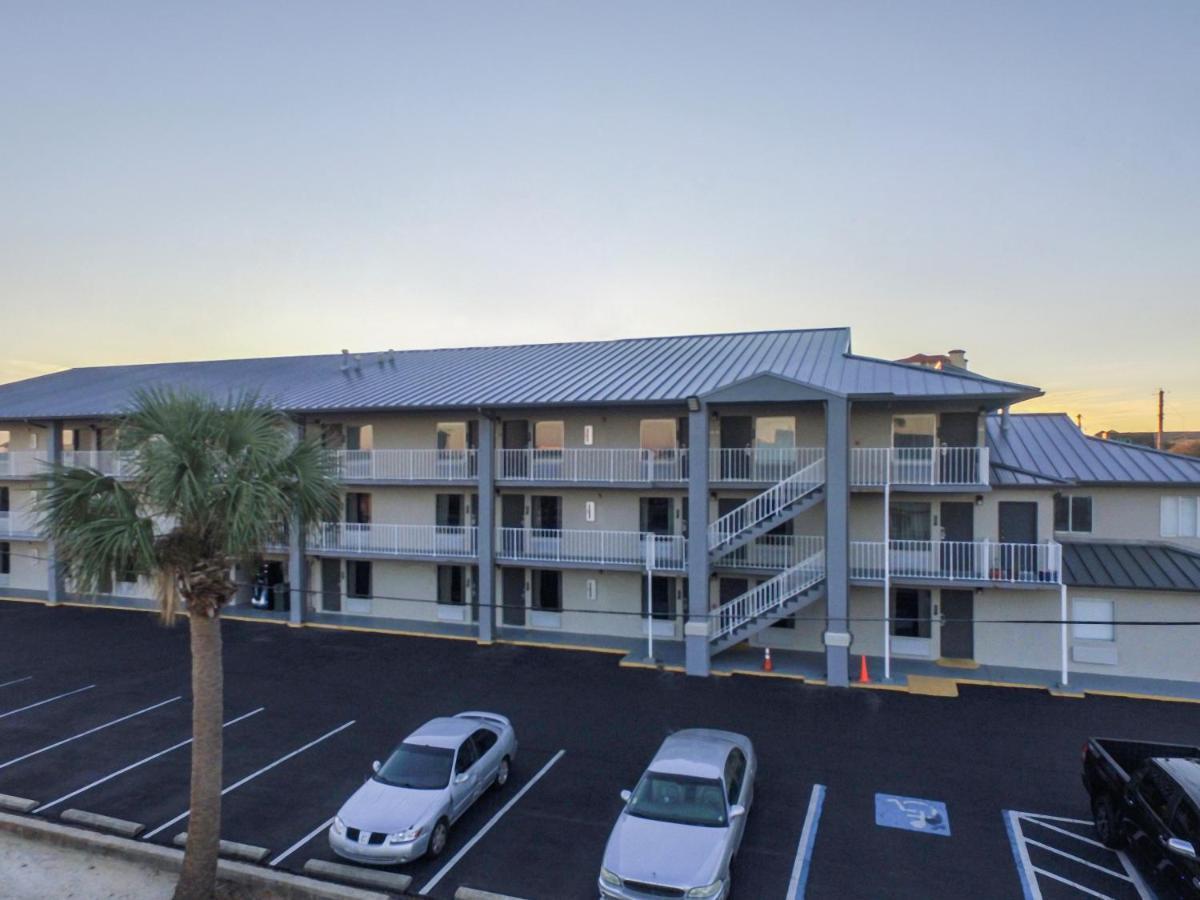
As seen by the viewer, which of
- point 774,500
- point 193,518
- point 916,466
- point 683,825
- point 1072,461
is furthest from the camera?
point 1072,461

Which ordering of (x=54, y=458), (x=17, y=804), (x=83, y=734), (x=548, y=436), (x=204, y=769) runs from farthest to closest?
(x=54, y=458), (x=548, y=436), (x=83, y=734), (x=17, y=804), (x=204, y=769)

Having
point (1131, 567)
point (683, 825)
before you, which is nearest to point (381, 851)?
point (683, 825)

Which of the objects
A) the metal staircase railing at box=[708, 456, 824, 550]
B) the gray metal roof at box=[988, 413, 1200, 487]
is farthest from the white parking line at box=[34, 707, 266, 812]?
the gray metal roof at box=[988, 413, 1200, 487]

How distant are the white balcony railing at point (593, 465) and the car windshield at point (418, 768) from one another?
1117 cm

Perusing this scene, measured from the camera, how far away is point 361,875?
9969 mm

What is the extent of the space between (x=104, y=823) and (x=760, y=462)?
657 inches

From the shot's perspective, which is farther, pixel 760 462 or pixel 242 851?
pixel 760 462

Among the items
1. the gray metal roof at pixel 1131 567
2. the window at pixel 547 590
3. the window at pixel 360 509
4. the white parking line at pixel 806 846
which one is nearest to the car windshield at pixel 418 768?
the white parking line at pixel 806 846

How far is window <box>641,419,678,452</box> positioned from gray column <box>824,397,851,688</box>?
17.0 feet

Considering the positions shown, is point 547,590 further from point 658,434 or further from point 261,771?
point 261,771

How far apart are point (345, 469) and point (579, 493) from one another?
8.45 metres

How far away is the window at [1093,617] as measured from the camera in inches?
738

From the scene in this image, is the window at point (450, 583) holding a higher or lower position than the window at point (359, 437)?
lower

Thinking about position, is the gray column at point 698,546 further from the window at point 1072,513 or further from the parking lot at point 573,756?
the window at point 1072,513
